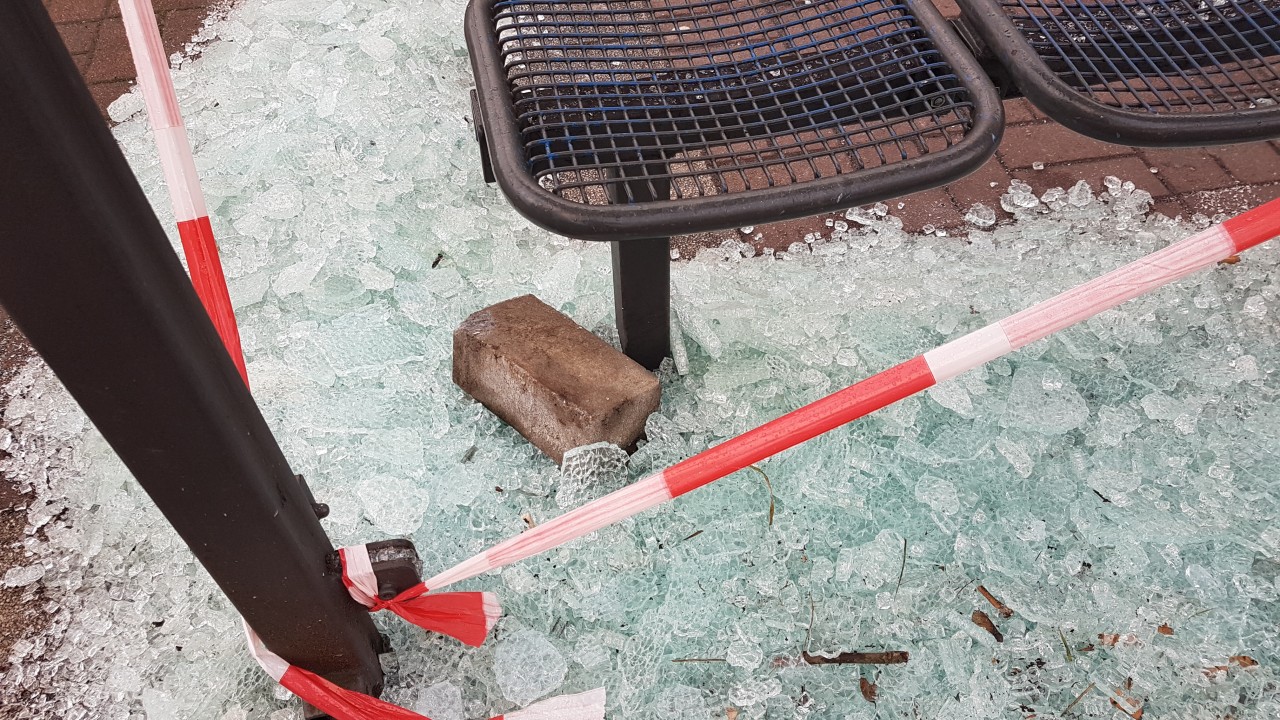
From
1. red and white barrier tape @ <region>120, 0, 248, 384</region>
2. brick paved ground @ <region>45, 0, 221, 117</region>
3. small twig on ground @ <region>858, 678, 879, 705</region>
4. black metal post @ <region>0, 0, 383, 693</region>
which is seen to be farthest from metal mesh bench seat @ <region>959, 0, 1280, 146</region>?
brick paved ground @ <region>45, 0, 221, 117</region>

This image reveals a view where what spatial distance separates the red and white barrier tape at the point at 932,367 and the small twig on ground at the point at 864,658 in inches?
18.3

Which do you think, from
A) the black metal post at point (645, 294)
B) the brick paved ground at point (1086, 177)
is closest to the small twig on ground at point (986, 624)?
the black metal post at point (645, 294)

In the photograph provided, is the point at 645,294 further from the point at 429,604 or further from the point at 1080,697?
the point at 1080,697

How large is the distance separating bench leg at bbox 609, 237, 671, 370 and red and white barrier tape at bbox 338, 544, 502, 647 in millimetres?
653

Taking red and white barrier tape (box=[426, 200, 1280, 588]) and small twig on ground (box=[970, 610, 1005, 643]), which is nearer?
red and white barrier tape (box=[426, 200, 1280, 588])

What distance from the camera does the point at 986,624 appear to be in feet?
5.66

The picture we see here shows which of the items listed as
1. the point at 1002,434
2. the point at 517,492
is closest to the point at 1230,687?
the point at 1002,434

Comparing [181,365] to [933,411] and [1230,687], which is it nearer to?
[933,411]

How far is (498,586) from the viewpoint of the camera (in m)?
1.81

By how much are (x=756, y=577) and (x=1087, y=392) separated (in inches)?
35.1

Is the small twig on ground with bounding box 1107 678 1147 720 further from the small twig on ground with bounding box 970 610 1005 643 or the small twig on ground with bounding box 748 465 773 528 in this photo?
the small twig on ground with bounding box 748 465 773 528

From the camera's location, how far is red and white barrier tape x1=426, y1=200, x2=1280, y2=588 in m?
1.41

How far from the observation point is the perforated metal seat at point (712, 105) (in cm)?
123

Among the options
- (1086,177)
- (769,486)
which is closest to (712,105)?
(769,486)
